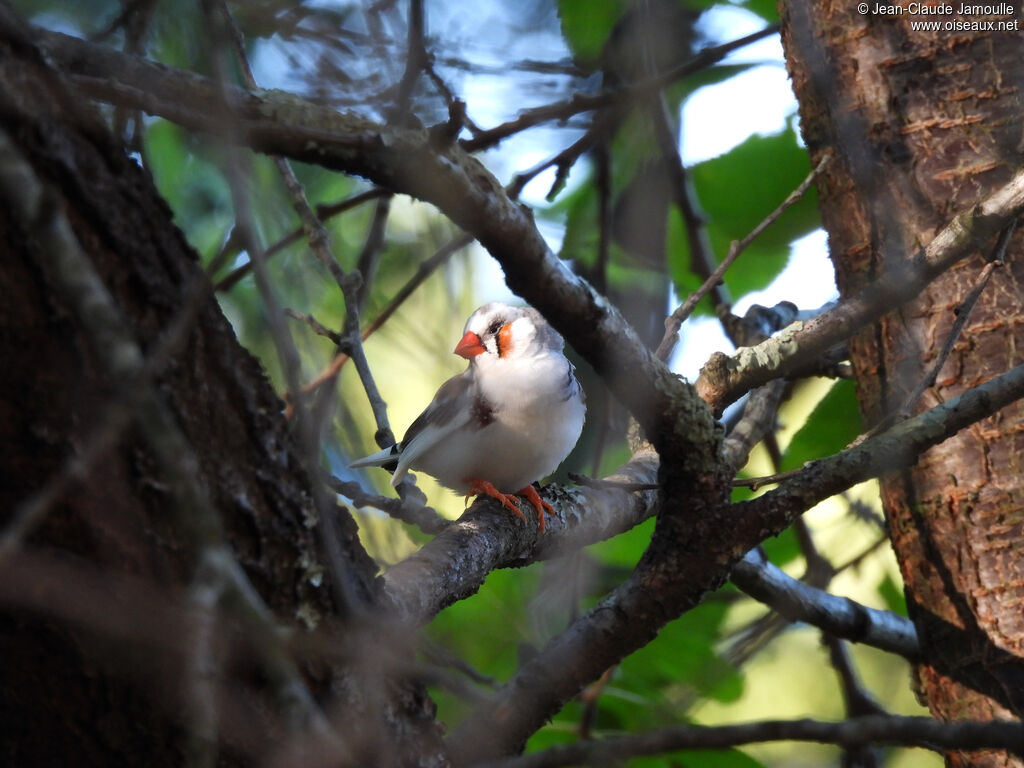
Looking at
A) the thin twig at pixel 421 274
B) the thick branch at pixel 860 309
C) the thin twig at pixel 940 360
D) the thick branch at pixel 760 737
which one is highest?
the thin twig at pixel 421 274

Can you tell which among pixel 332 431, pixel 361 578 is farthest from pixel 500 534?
pixel 361 578

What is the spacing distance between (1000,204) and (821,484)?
75cm

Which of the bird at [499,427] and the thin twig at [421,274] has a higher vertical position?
the thin twig at [421,274]

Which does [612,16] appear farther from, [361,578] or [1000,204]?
[361,578]

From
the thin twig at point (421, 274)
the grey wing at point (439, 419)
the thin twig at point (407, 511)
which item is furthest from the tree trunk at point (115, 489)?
the grey wing at point (439, 419)

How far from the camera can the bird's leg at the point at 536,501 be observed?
2707mm

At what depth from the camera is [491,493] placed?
9.53 ft

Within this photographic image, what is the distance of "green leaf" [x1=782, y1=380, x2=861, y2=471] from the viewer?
2.95 meters

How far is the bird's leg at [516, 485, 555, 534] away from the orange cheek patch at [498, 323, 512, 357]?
2.13 feet

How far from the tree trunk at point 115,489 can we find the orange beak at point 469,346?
6.70 ft

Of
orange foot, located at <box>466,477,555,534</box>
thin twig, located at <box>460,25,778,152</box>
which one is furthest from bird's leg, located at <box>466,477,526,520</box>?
thin twig, located at <box>460,25,778,152</box>

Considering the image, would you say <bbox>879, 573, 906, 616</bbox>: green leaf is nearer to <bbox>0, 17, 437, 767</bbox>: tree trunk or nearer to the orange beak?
the orange beak

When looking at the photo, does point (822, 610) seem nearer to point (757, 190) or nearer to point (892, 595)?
point (892, 595)

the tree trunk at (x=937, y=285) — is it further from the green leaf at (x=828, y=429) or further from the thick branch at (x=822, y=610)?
the green leaf at (x=828, y=429)
